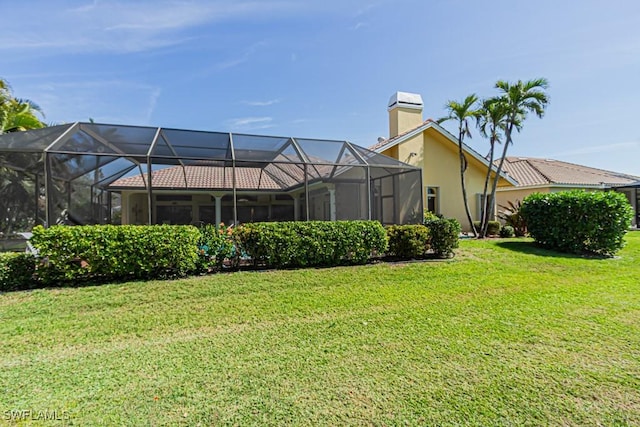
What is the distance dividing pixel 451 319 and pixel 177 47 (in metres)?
10.6

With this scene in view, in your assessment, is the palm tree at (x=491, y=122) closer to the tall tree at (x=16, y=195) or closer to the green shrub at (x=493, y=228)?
the green shrub at (x=493, y=228)

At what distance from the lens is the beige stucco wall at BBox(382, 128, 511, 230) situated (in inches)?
582

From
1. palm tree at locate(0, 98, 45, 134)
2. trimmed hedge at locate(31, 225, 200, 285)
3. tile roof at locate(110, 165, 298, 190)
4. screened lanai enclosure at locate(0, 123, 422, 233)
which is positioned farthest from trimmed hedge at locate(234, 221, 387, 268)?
palm tree at locate(0, 98, 45, 134)

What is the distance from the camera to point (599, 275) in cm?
703

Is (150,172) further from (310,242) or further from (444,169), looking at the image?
(444,169)

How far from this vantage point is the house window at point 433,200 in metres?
15.1

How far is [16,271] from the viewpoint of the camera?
5.63 metres

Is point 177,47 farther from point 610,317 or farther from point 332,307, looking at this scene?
point 610,317

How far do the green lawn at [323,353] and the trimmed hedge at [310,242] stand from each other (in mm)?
1107

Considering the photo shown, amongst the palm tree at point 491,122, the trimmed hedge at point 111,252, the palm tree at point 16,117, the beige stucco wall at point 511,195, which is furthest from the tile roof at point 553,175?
the palm tree at point 16,117

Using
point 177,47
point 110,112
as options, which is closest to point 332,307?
point 177,47

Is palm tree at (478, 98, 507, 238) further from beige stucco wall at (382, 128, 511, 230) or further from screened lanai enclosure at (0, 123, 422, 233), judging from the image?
screened lanai enclosure at (0, 123, 422, 233)

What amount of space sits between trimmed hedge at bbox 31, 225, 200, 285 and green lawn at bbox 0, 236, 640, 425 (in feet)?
1.40

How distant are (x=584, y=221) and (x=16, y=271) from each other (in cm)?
1425
